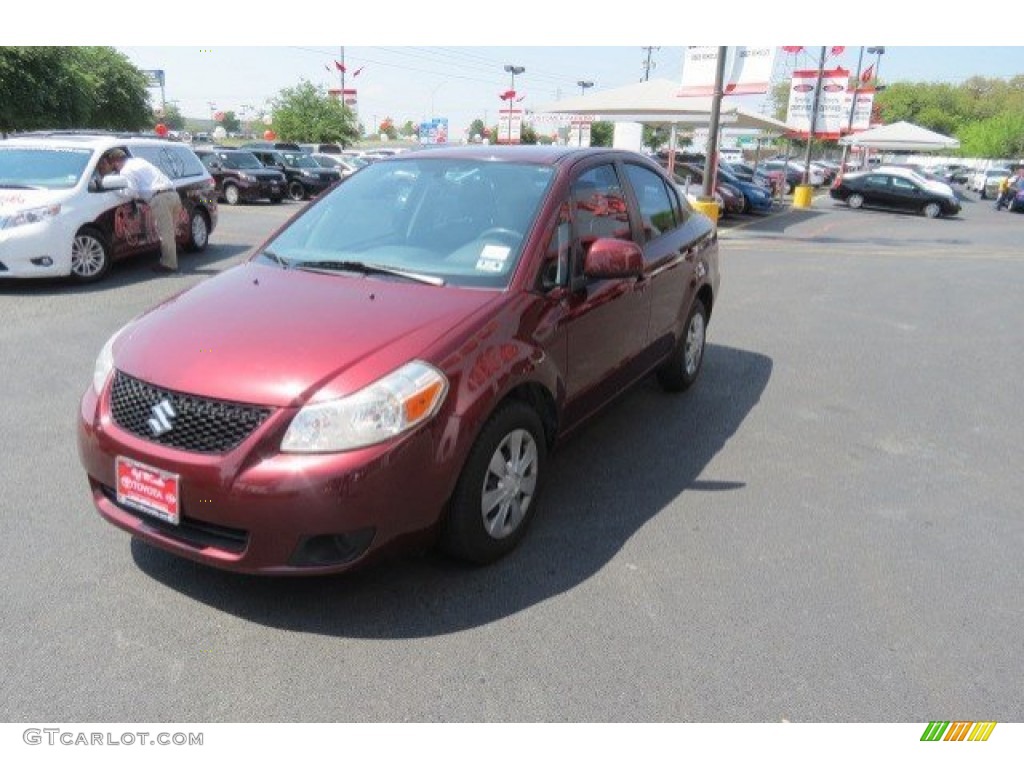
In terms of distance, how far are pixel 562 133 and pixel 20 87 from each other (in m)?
32.6

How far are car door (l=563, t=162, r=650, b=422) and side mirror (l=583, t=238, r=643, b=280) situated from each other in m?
0.11

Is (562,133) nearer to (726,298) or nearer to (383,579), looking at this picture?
(726,298)

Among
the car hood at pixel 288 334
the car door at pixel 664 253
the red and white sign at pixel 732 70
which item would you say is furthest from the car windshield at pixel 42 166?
the red and white sign at pixel 732 70

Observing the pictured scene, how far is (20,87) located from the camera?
26641mm

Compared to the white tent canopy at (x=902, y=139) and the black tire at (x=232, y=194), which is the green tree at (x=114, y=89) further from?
the white tent canopy at (x=902, y=139)

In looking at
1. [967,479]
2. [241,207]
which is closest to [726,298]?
[967,479]

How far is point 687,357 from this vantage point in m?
5.62

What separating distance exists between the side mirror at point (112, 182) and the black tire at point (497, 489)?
24.1 ft

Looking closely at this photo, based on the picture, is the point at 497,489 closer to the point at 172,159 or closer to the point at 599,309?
the point at 599,309

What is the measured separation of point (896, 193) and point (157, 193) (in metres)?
25.7

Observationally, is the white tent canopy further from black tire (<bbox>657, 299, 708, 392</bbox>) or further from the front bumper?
the front bumper

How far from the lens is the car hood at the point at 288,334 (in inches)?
108

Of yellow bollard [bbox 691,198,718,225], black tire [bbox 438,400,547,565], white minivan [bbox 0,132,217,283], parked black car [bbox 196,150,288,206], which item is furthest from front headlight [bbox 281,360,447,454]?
parked black car [bbox 196,150,288,206]

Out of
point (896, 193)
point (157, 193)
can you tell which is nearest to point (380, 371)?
point (157, 193)
